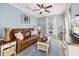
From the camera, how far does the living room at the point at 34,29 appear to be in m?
1.75

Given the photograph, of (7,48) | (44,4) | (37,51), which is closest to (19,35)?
(7,48)

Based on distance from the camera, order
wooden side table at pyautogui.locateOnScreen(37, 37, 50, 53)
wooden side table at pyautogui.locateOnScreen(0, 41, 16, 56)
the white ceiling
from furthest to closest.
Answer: wooden side table at pyautogui.locateOnScreen(37, 37, 50, 53) < the white ceiling < wooden side table at pyautogui.locateOnScreen(0, 41, 16, 56)

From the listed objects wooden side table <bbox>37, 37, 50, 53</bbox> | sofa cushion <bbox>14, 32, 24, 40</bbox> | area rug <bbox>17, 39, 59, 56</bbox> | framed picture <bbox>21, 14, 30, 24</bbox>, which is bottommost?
area rug <bbox>17, 39, 59, 56</bbox>

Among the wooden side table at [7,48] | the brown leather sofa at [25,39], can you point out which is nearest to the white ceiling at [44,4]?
the brown leather sofa at [25,39]

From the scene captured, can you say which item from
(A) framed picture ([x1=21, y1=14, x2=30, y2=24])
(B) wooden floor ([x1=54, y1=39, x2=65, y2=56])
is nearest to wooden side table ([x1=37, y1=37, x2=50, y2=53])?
(B) wooden floor ([x1=54, y1=39, x2=65, y2=56])

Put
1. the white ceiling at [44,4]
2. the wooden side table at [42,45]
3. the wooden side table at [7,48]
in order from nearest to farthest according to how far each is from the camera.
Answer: the wooden side table at [7,48]
the white ceiling at [44,4]
the wooden side table at [42,45]

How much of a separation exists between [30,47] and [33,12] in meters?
0.71

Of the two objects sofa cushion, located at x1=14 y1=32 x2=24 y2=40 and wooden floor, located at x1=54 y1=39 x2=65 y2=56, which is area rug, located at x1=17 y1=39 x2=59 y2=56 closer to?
wooden floor, located at x1=54 y1=39 x2=65 y2=56

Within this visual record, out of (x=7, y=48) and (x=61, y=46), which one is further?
(x=61, y=46)

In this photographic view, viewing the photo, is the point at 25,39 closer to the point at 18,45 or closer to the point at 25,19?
the point at 18,45

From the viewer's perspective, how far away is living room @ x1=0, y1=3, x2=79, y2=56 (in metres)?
1.75

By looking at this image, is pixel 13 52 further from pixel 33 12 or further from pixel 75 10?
pixel 75 10

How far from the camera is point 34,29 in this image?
194 cm

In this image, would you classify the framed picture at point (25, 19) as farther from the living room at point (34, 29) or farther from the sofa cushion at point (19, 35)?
the sofa cushion at point (19, 35)
